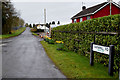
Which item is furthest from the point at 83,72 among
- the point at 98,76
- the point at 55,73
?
the point at 55,73

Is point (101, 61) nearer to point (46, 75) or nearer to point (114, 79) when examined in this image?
point (114, 79)

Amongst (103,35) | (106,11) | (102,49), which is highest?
(106,11)

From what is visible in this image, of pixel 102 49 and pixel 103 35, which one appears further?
pixel 103 35

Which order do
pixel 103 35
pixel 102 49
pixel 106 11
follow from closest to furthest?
pixel 102 49 → pixel 103 35 → pixel 106 11

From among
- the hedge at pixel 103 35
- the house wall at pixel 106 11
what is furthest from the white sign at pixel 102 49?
the house wall at pixel 106 11

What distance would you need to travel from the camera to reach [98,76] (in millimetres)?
5199

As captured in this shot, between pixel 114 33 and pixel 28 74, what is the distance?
4241mm

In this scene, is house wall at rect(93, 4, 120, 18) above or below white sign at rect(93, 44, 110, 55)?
above

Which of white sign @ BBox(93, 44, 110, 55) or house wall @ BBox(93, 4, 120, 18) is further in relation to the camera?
house wall @ BBox(93, 4, 120, 18)

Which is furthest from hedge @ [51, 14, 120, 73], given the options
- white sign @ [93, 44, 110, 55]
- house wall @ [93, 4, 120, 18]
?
house wall @ [93, 4, 120, 18]

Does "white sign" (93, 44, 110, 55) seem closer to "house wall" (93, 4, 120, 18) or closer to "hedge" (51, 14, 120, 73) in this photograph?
"hedge" (51, 14, 120, 73)

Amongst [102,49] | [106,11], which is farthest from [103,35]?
[106,11]

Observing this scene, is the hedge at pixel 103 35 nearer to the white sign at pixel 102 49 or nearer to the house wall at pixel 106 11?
the white sign at pixel 102 49

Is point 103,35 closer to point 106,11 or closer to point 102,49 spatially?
point 102,49
